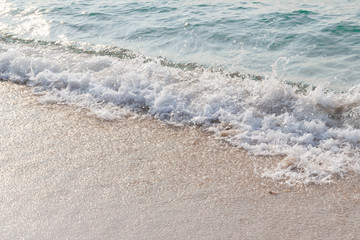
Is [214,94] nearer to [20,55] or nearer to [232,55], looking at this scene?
[232,55]

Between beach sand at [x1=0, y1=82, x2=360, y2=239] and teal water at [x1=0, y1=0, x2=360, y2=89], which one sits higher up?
teal water at [x1=0, y1=0, x2=360, y2=89]

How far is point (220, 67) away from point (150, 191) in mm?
3111

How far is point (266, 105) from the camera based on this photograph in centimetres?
452

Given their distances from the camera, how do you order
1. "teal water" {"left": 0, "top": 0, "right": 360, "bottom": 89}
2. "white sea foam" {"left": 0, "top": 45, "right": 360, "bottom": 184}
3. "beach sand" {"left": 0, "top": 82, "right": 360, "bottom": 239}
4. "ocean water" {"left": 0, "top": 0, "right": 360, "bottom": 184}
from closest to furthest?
1. "beach sand" {"left": 0, "top": 82, "right": 360, "bottom": 239}
2. "white sea foam" {"left": 0, "top": 45, "right": 360, "bottom": 184}
3. "ocean water" {"left": 0, "top": 0, "right": 360, "bottom": 184}
4. "teal water" {"left": 0, "top": 0, "right": 360, "bottom": 89}

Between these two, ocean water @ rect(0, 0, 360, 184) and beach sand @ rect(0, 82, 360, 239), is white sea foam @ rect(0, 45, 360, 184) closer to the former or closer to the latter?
ocean water @ rect(0, 0, 360, 184)

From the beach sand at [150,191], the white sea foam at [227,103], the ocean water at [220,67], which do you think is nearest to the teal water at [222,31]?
the ocean water at [220,67]

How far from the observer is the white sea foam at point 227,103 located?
3.60 m

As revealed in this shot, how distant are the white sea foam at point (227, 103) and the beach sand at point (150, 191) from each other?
0.72ft

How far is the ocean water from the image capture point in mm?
3961

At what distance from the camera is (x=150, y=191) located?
10.5 feet

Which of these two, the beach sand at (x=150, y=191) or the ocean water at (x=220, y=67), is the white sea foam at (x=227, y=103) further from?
the beach sand at (x=150, y=191)

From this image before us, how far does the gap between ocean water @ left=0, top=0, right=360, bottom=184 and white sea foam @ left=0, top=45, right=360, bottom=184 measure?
13 mm

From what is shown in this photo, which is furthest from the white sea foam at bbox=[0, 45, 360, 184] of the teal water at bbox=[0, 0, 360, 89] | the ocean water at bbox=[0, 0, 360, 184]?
the teal water at bbox=[0, 0, 360, 89]

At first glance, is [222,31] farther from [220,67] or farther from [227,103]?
[227,103]
